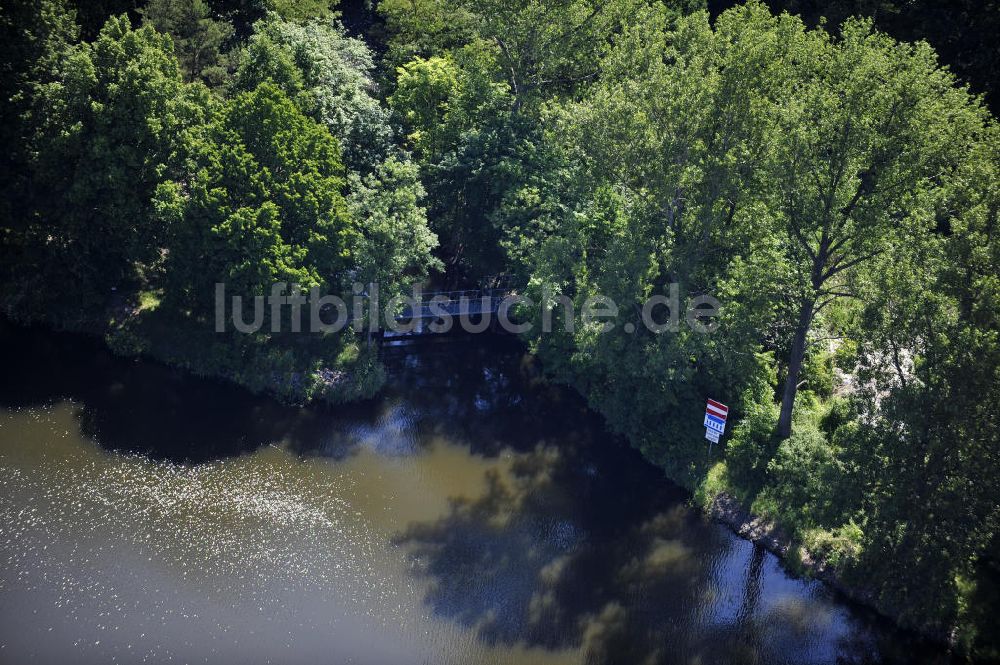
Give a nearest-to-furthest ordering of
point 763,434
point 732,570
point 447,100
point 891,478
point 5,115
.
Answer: point 891,478 → point 732,570 → point 763,434 → point 5,115 → point 447,100

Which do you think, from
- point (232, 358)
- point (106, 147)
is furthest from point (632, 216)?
point (106, 147)

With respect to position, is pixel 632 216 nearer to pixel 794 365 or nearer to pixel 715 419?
pixel 794 365

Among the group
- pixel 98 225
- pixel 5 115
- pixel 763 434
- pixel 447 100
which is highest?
pixel 447 100

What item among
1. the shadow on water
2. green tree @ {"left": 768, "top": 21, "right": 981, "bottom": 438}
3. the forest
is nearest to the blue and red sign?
the forest

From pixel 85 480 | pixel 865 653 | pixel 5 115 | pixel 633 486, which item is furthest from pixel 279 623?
pixel 5 115

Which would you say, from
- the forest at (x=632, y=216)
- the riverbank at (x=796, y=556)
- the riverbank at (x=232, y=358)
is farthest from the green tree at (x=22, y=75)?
the riverbank at (x=796, y=556)

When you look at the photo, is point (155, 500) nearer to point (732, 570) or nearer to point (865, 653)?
point (732, 570)

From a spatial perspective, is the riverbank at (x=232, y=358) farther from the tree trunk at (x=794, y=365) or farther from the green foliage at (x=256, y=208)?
the tree trunk at (x=794, y=365)
